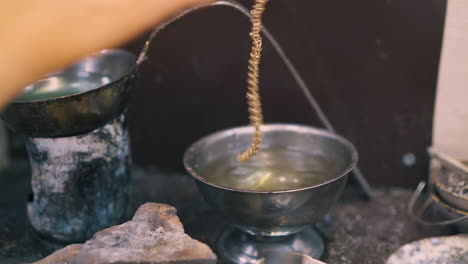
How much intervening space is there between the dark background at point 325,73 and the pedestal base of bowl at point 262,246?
82 cm

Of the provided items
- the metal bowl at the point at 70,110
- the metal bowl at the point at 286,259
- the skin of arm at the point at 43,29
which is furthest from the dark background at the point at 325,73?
the metal bowl at the point at 286,259

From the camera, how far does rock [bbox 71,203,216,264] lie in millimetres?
2062

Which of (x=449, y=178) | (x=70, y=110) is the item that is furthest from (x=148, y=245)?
(x=449, y=178)

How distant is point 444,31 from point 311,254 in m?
1.53

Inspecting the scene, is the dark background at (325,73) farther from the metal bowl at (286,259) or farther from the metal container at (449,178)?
the metal bowl at (286,259)

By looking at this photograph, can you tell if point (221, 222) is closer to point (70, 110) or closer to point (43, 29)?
point (70, 110)

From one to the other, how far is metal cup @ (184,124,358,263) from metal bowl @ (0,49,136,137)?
0.51 metres

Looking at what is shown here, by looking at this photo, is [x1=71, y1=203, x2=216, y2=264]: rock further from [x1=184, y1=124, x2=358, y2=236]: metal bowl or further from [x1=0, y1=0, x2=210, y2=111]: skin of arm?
[x1=0, y1=0, x2=210, y2=111]: skin of arm

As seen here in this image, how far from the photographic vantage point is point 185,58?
340 centimetres

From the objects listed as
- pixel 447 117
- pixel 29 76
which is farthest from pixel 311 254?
pixel 29 76

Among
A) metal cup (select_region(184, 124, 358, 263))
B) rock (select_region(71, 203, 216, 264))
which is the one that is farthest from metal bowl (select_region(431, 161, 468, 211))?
rock (select_region(71, 203, 216, 264))

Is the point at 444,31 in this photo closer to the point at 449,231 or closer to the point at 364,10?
the point at 364,10

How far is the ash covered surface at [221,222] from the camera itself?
2.87m

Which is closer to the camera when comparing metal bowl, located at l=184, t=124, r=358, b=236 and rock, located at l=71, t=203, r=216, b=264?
rock, located at l=71, t=203, r=216, b=264
